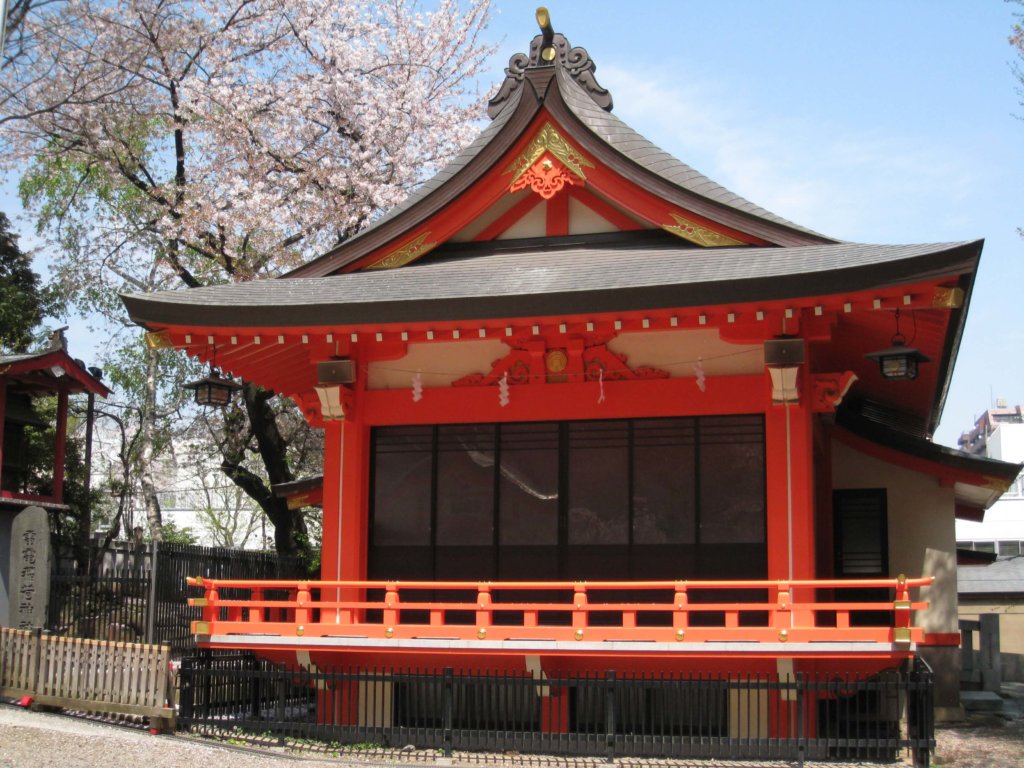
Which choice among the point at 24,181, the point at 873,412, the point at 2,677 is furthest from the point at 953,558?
the point at 24,181

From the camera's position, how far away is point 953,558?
15.4m

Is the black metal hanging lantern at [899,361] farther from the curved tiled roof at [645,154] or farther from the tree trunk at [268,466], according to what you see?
the tree trunk at [268,466]

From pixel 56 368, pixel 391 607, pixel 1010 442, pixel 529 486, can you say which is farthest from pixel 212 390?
pixel 1010 442

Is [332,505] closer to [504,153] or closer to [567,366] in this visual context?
[567,366]

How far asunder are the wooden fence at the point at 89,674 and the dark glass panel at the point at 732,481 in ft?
21.4

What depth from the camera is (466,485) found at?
14.0m

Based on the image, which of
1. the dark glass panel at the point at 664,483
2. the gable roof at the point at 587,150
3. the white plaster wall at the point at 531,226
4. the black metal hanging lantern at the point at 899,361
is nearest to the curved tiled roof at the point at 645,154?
the gable roof at the point at 587,150

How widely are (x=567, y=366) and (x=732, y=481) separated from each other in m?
2.44

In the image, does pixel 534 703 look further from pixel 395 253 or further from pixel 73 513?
pixel 73 513

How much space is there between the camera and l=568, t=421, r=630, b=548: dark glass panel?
13375 millimetres

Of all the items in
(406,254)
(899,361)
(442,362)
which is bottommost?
(899,361)

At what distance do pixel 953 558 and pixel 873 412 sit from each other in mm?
2933

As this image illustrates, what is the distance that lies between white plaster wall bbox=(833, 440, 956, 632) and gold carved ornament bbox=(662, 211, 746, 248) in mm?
4118

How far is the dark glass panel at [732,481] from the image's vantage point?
13.0 m
